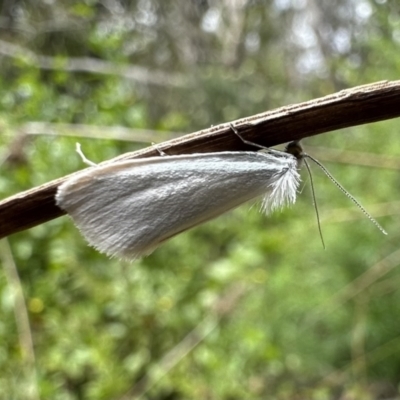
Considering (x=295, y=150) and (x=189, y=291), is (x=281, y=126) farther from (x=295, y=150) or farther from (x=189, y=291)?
(x=189, y=291)

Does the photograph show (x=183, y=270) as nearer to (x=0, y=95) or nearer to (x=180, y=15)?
(x=0, y=95)

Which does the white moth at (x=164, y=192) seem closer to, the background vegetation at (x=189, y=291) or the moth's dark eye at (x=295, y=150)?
the moth's dark eye at (x=295, y=150)

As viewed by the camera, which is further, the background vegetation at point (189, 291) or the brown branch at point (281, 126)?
the background vegetation at point (189, 291)

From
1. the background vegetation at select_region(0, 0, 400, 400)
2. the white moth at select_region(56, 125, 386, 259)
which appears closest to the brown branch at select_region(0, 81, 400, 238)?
the white moth at select_region(56, 125, 386, 259)

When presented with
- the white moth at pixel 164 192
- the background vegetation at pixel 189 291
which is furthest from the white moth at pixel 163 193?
the background vegetation at pixel 189 291

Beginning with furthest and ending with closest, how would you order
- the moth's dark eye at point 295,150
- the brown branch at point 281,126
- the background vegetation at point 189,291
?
the background vegetation at point 189,291
the moth's dark eye at point 295,150
the brown branch at point 281,126

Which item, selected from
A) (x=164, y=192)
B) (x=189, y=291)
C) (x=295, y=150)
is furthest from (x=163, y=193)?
(x=189, y=291)

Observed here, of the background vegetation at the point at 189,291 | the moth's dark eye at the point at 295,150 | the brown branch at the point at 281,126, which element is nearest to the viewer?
the brown branch at the point at 281,126

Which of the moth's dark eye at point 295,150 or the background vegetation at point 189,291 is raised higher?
the moth's dark eye at point 295,150
